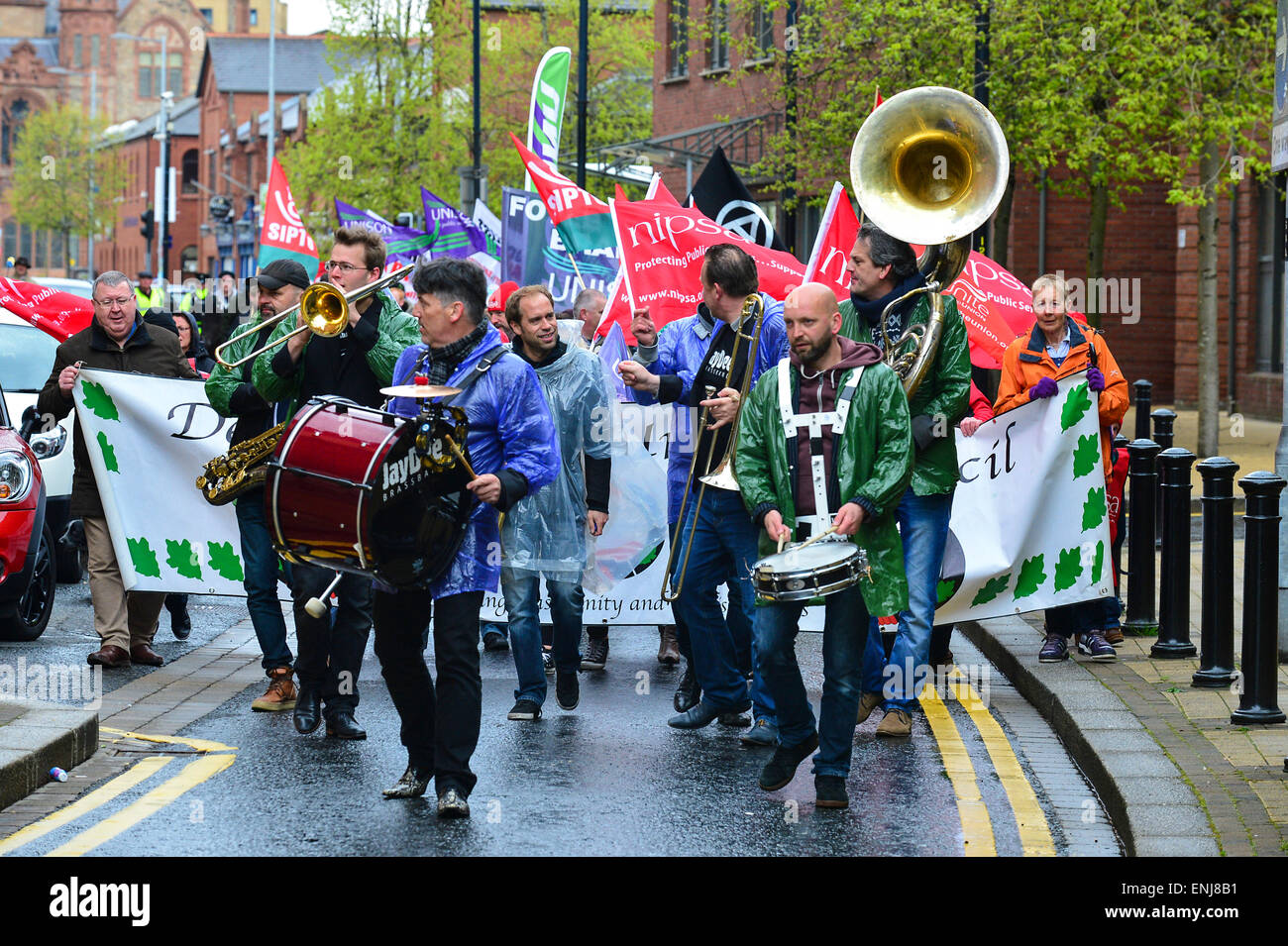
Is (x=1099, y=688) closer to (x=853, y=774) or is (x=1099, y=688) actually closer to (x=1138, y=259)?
(x=853, y=774)

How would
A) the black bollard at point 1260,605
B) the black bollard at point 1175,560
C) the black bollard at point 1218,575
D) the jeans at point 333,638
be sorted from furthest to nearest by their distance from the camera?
the black bollard at point 1175,560 < the black bollard at point 1218,575 < the jeans at point 333,638 < the black bollard at point 1260,605

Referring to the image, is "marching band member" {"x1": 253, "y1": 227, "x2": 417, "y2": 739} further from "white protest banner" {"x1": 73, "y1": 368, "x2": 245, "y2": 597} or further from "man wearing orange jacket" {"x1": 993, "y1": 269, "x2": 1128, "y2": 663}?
"man wearing orange jacket" {"x1": 993, "y1": 269, "x2": 1128, "y2": 663}

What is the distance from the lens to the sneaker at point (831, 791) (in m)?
6.50

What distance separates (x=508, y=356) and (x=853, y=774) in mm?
2055

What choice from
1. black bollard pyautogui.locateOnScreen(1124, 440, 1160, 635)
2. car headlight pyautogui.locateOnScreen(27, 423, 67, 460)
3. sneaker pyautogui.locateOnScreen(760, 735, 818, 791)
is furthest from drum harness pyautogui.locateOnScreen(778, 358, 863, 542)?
car headlight pyautogui.locateOnScreen(27, 423, 67, 460)

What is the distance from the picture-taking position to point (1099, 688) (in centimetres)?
816

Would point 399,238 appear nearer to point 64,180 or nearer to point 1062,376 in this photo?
point 1062,376

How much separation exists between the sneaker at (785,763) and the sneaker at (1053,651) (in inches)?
106

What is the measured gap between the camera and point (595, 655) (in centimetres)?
971

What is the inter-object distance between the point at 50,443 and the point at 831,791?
24.7 ft

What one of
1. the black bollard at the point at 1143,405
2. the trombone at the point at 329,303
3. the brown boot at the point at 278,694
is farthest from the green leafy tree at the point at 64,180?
the trombone at the point at 329,303

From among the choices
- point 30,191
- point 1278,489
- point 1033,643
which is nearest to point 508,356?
point 1278,489

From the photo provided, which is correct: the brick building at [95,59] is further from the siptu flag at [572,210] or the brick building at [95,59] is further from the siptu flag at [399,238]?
the siptu flag at [572,210]

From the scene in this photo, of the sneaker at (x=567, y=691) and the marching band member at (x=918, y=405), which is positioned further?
the sneaker at (x=567, y=691)
